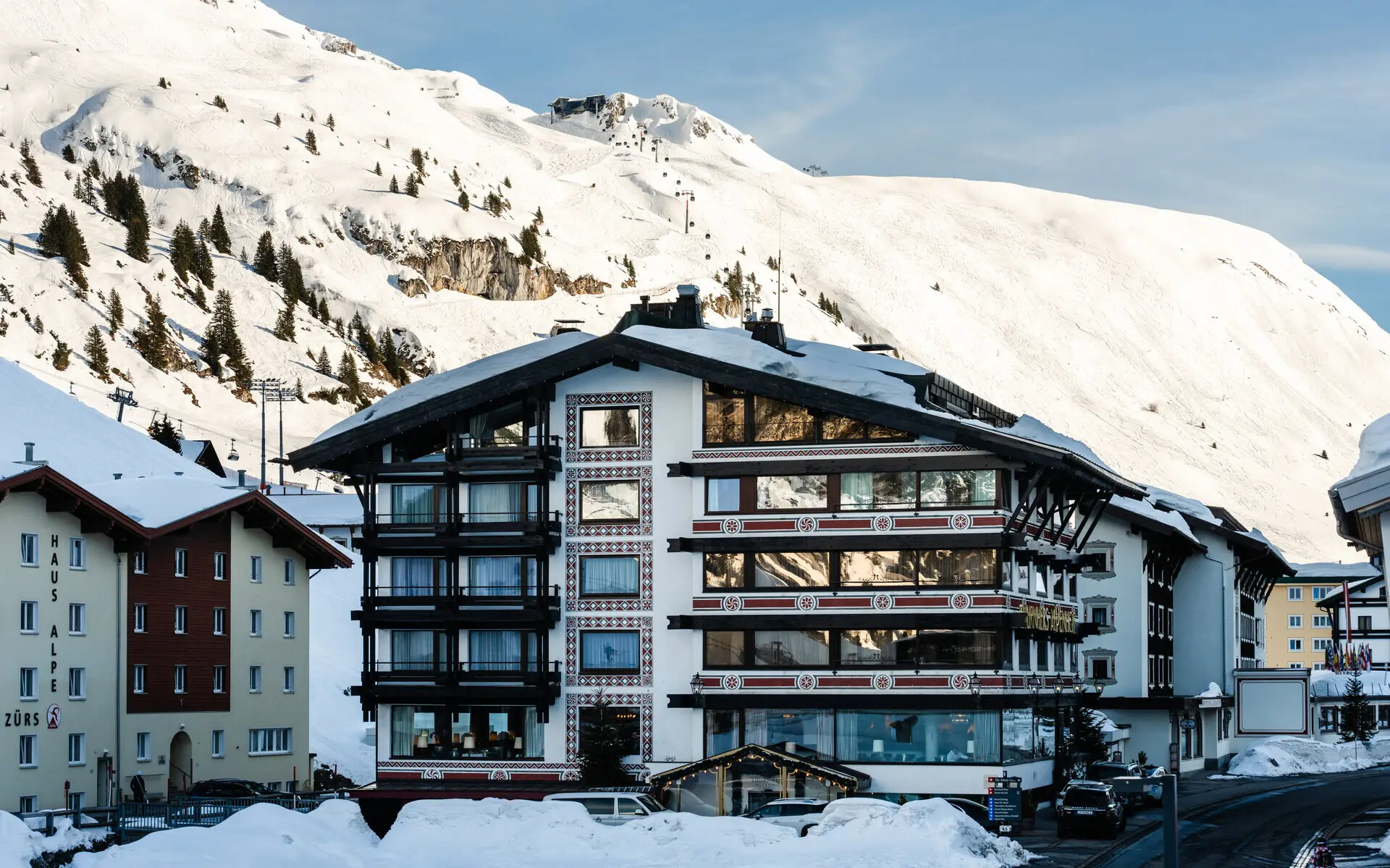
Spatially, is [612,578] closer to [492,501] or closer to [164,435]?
[492,501]

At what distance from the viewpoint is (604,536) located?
64.3 m

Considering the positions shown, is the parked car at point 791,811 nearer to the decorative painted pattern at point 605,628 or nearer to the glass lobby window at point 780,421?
the decorative painted pattern at point 605,628

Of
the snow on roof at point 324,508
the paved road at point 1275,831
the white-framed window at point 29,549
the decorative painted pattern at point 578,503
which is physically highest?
the snow on roof at point 324,508

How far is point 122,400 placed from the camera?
171125 millimetres

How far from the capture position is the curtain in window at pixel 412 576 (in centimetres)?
6456

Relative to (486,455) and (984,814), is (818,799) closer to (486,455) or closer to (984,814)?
(984,814)

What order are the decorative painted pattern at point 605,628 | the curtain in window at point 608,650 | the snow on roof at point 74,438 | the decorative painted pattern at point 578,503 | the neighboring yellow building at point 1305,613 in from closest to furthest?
the decorative painted pattern at point 605,628, the curtain in window at point 608,650, the decorative painted pattern at point 578,503, the snow on roof at point 74,438, the neighboring yellow building at point 1305,613

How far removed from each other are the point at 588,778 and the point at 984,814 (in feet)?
42.8

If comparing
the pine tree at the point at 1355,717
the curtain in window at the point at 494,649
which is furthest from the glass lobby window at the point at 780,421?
the pine tree at the point at 1355,717

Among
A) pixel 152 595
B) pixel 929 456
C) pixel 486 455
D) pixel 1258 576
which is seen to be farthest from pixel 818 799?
pixel 1258 576

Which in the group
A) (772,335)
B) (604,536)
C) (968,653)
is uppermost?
(772,335)

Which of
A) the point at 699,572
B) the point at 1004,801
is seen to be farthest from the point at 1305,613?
the point at 699,572

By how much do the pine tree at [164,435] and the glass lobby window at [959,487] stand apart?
4126 inches

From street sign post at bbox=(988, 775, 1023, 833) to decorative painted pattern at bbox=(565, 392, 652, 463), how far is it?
1610 cm
